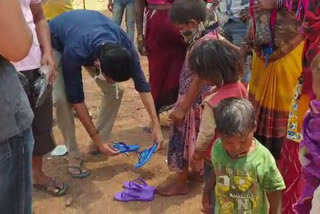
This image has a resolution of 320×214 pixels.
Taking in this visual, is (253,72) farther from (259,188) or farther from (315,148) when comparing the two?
(315,148)

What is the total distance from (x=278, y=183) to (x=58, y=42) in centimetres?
202

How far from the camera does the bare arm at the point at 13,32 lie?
1.74m

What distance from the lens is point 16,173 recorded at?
2.12 metres

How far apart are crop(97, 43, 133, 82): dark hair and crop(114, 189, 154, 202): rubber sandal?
847mm

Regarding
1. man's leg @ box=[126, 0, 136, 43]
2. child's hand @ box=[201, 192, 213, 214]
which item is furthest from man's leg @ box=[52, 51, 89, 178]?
man's leg @ box=[126, 0, 136, 43]

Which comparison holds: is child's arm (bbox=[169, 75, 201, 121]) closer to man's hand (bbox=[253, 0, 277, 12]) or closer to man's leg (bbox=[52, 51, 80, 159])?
man's hand (bbox=[253, 0, 277, 12])

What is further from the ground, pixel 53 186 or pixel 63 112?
pixel 63 112

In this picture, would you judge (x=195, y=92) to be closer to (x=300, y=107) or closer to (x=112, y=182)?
(x=300, y=107)

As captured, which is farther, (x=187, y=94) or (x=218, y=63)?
(x=187, y=94)

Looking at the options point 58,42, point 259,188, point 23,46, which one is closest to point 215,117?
point 259,188

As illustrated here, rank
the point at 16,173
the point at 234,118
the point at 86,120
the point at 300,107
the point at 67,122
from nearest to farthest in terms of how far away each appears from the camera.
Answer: the point at 16,173
the point at 234,118
the point at 300,107
the point at 86,120
the point at 67,122

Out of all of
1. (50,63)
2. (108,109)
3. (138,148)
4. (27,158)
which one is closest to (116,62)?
(50,63)

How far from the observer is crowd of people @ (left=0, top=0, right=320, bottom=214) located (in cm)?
207

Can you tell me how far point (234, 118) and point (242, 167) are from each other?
8.8 inches
